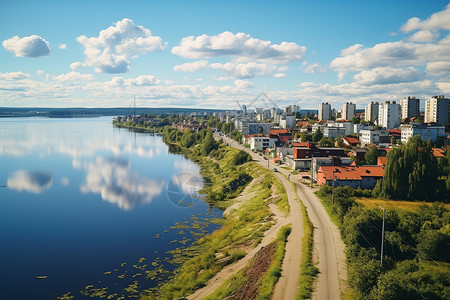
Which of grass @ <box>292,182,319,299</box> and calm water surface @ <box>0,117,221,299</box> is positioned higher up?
grass @ <box>292,182,319,299</box>

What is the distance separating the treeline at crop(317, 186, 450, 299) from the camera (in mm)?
16438

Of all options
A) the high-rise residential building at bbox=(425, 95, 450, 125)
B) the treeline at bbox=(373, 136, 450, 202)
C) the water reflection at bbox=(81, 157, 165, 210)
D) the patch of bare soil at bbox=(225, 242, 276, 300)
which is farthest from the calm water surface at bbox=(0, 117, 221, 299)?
the high-rise residential building at bbox=(425, 95, 450, 125)

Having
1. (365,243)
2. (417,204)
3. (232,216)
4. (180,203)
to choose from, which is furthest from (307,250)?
(180,203)

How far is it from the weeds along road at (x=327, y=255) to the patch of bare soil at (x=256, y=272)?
165 centimetres

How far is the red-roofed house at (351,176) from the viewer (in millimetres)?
39188

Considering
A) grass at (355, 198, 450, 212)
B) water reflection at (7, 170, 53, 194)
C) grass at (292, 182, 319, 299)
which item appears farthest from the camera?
water reflection at (7, 170, 53, 194)

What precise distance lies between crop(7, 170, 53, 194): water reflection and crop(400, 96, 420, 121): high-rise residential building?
99.6m

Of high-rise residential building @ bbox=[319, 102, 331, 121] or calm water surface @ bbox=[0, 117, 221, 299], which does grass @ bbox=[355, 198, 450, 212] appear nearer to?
calm water surface @ bbox=[0, 117, 221, 299]

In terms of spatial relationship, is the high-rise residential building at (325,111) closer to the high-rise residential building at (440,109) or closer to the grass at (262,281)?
the high-rise residential building at (440,109)

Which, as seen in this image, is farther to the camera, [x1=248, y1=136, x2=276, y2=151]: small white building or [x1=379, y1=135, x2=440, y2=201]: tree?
[x1=248, y1=136, x2=276, y2=151]: small white building

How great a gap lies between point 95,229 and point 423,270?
2583 cm

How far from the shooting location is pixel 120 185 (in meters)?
48.8

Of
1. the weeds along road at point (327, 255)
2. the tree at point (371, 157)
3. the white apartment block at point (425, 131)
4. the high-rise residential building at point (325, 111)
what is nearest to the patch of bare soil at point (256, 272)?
the weeds along road at point (327, 255)

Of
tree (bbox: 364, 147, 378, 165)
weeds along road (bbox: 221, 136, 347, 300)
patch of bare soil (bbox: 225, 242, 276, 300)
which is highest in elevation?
tree (bbox: 364, 147, 378, 165)
